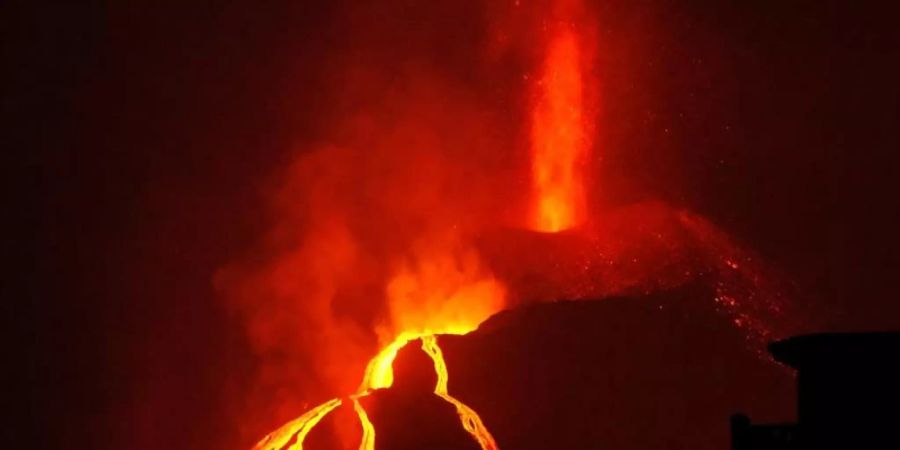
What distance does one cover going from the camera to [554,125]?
16.2 m

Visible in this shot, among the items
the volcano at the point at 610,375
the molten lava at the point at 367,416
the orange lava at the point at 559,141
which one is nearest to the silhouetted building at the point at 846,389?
the molten lava at the point at 367,416

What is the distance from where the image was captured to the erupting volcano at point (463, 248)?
14.7 meters

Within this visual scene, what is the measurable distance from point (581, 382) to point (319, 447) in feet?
10.5

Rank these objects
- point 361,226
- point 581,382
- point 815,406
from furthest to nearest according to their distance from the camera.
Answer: point 361,226 < point 581,382 < point 815,406

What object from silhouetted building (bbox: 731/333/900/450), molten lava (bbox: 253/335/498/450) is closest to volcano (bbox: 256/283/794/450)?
molten lava (bbox: 253/335/498/450)

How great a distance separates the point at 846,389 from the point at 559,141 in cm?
932

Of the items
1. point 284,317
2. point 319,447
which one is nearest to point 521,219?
point 284,317

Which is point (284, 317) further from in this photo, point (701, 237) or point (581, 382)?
point (701, 237)

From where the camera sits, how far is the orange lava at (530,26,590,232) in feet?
52.5

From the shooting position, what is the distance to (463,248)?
15.2m

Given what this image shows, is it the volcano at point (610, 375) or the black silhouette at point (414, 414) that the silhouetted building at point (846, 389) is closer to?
the black silhouette at point (414, 414)

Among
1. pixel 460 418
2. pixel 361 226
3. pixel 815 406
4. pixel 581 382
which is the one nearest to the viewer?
pixel 815 406

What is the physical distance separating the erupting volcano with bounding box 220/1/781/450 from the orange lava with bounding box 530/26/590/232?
0.02 m

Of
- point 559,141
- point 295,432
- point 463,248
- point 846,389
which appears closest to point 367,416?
point 295,432
